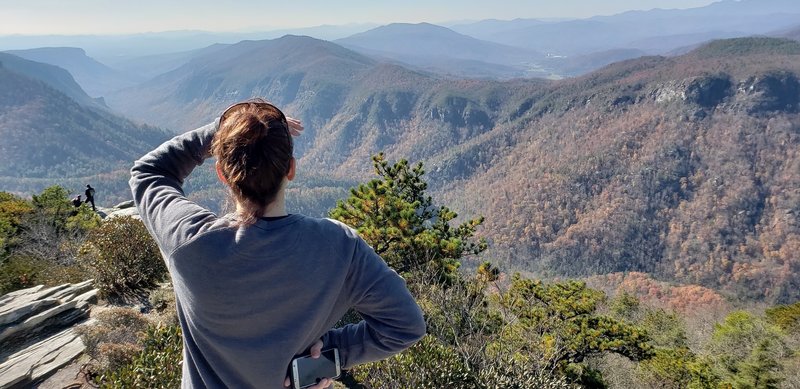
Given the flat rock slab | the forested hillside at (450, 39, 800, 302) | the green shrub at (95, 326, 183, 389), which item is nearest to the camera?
the green shrub at (95, 326, 183, 389)

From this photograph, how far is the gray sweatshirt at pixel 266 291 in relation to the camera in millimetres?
1423

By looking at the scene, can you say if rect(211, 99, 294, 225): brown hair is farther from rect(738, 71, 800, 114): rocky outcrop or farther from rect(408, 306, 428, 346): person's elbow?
rect(738, 71, 800, 114): rocky outcrop

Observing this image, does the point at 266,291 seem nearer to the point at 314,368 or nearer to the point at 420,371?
the point at 314,368

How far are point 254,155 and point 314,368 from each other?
2.64 ft

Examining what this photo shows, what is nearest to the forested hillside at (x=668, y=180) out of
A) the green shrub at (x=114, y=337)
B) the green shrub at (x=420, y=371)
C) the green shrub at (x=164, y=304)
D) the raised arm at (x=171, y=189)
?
the green shrub at (x=420, y=371)

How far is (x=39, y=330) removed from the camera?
6020 millimetres

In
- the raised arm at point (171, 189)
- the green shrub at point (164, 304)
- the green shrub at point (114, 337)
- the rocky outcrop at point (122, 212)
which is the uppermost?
the raised arm at point (171, 189)

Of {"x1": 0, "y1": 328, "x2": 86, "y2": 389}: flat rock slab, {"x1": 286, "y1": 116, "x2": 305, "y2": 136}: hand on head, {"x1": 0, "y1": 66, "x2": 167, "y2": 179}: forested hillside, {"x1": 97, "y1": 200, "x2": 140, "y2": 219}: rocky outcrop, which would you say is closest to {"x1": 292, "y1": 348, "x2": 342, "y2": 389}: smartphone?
{"x1": 286, "y1": 116, "x2": 305, "y2": 136}: hand on head

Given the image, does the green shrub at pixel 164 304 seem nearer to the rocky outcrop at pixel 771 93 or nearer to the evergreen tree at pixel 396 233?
the evergreen tree at pixel 396 233

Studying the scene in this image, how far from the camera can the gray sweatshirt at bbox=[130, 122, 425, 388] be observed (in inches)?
56.0

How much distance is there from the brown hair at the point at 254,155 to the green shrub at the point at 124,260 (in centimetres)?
711

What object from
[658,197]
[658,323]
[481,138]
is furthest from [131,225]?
[481,138]

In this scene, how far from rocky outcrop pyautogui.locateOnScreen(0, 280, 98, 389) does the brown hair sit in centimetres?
507

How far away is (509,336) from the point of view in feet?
31.4
